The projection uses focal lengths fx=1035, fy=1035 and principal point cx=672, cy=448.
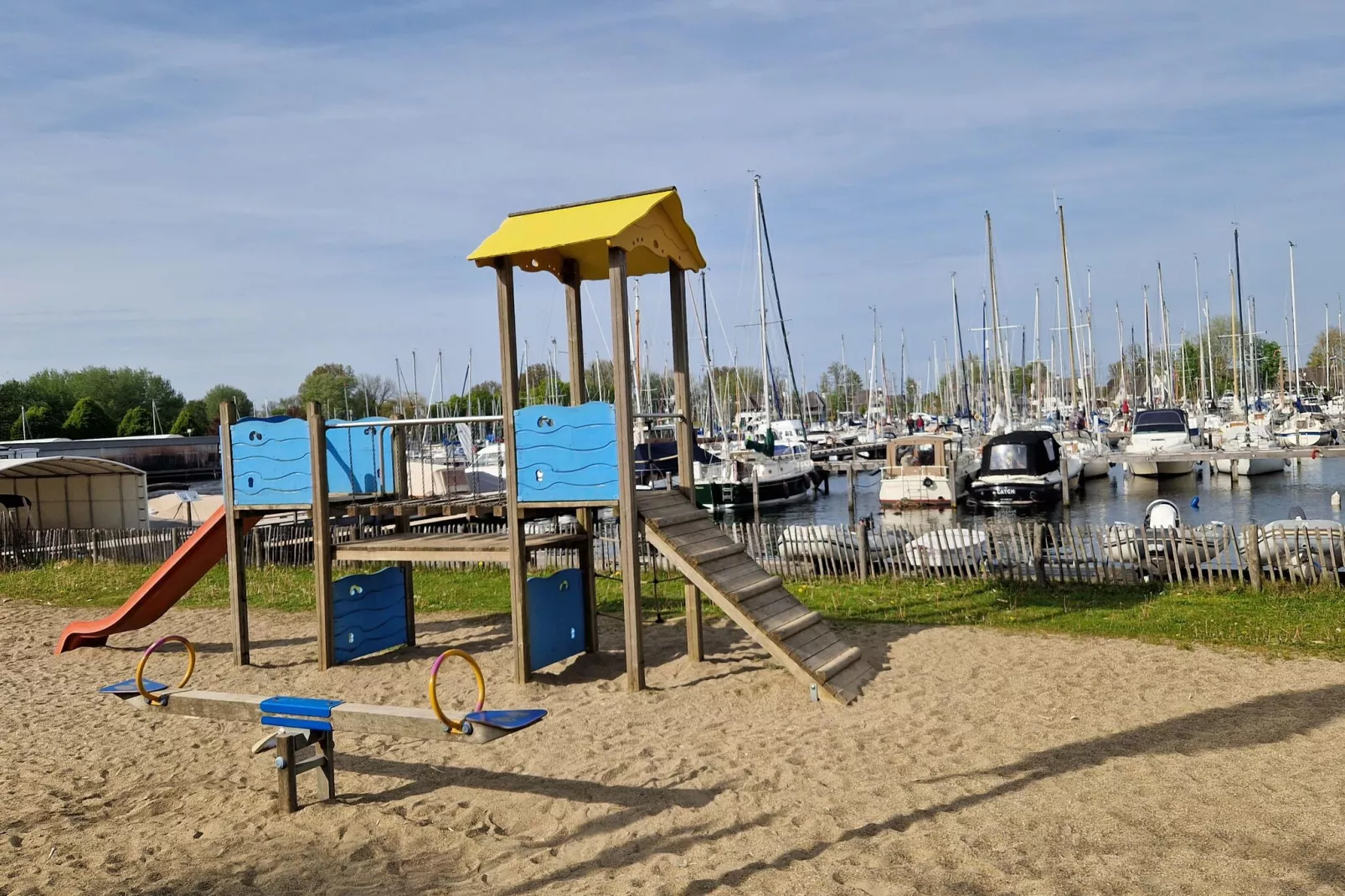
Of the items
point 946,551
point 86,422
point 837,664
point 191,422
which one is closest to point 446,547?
point 837,664

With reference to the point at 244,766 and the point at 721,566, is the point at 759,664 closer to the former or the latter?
the point at 721,566

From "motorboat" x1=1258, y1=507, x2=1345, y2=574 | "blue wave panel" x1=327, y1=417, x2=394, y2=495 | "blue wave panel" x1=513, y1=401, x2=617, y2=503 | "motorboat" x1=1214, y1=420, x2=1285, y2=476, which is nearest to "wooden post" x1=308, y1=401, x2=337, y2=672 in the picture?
"blue wave panel" x1=327, y1=417, x2=394, y2=495

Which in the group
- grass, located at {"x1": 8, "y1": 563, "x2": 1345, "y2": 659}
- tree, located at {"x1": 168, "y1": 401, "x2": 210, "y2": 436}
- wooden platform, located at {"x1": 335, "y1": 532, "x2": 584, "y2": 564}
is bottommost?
grass, located at {"x1": 8, "y1": 563, "x2": 1345, "y2": 659}

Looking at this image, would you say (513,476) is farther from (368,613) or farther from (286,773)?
(286,773)

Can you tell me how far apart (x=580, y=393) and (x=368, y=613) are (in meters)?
3.62

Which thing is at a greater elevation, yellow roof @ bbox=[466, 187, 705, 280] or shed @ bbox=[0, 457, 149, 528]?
yellow roof @ bbox=[466, 187, 705, 280]

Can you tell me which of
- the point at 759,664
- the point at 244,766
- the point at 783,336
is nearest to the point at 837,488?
the point at 783,336

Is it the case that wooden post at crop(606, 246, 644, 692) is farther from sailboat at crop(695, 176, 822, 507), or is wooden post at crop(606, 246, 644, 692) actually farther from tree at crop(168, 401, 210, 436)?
tree at crop(168, 401, 210, 436)

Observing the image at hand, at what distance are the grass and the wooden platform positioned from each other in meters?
3.42

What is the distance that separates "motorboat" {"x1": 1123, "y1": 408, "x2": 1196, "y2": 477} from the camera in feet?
143

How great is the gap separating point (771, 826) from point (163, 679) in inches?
325

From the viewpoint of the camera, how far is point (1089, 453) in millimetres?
44188

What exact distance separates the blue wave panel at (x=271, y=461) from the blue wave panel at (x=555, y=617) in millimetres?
2948

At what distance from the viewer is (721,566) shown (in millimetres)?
9867
